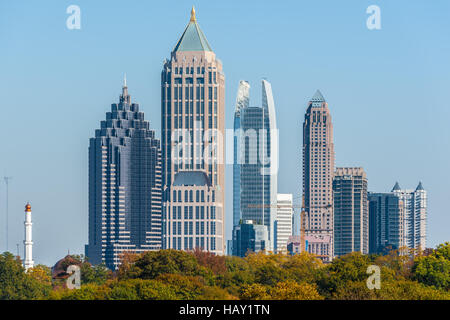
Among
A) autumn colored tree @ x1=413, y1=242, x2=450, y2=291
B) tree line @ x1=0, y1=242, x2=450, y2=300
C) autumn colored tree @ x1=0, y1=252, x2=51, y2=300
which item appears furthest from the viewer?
autumn colored tree @ x1=0, y1=252, x2=51, y2=300

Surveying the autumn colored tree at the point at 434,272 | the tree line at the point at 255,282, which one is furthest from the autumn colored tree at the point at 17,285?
the autumn colored tree at the point at 434,272

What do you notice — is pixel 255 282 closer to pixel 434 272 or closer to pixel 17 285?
pixel 434 272

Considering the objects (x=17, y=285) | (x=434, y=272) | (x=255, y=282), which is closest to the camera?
(x=434, y=272)

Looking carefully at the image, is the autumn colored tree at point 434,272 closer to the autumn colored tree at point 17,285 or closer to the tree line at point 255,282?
the tree line at point 255,282

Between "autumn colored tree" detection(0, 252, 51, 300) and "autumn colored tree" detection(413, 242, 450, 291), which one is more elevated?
"autumn colored tree" detection(413, 242, 450, 291)

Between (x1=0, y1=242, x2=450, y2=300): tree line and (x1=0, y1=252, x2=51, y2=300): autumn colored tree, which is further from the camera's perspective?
(x1=0, y1=252, x2=51, y2=300): autumn colored tree

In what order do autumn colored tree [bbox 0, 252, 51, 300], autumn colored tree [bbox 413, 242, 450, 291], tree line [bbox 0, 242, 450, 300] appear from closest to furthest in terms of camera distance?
1. tree line [bbox 0, 242, 450, 300]
2. autumn colored tree [bbox 413, 242, 450, 291]
3. autumn colored tree [bbox 0, 252, 51, 300]

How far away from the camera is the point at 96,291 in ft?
413

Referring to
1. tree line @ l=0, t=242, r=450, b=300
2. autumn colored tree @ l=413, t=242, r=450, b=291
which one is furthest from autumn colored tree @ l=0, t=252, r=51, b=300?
autumn colored tree @ l=413, t=242, r=450, b=291

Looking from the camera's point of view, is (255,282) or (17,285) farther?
(17,285)

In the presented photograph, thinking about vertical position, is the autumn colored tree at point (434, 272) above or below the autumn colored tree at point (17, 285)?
above

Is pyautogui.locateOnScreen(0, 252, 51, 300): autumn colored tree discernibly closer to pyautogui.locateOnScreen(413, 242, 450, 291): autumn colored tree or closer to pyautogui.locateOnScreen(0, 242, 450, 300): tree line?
pyautogui.locateOnScreen(0, 242, 450, 300): tree line

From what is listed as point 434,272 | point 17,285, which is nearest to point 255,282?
point 434,272
